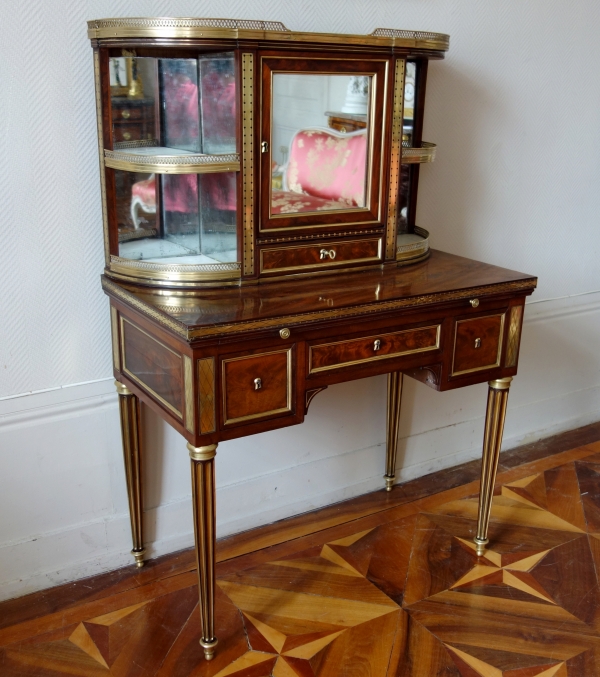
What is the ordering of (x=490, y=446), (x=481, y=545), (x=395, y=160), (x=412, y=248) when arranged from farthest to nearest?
(x=481, y=545)
(x=490, y=446)
(x=412, y=248)
(x=395, y=160)

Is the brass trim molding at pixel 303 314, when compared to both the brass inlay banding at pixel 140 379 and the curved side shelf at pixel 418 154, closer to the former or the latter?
the brass inlay banding at pixel 140 379

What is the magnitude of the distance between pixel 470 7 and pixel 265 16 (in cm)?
69

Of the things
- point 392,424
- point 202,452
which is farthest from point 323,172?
point 392,424

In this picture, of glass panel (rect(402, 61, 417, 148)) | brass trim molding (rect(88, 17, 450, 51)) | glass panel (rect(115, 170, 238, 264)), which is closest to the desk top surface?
glass panel (rect(115, 170, 238, 264))

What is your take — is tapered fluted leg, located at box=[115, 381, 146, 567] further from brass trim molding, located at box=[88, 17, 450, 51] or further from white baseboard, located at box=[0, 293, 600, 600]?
brass trim molding, located at box=[88, 17, 450, 51]

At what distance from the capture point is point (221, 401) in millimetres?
1586

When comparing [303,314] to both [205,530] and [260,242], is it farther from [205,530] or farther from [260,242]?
[205,530]

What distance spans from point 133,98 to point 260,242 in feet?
1.42

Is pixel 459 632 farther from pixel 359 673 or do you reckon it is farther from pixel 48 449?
pixel 48 449

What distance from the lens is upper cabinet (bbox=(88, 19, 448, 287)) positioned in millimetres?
1663

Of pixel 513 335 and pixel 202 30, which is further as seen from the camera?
pixel 513 335

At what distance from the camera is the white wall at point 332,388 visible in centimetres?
182

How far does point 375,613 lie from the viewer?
1989 mm

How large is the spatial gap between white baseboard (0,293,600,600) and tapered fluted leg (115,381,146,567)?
0.05 metres
